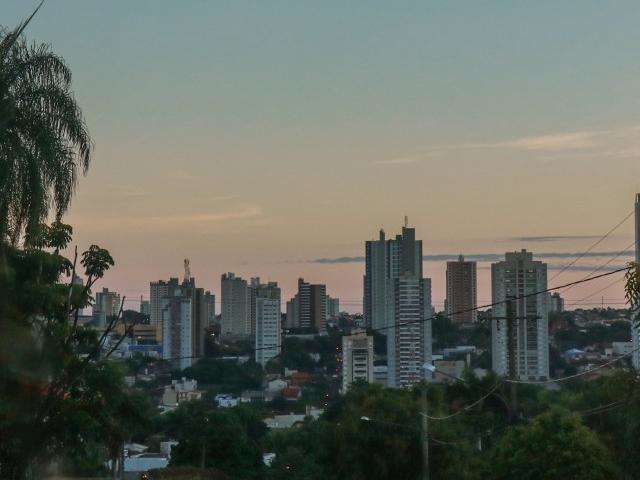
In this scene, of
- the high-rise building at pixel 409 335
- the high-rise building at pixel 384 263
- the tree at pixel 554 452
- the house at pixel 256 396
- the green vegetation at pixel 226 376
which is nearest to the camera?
the tree at pixel 554 452

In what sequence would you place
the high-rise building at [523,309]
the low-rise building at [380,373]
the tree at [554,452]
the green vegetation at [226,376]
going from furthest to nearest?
1. the green vegetation at [226,376]
2. the low-rise building at [380,373]
3. the high-rise building at [523,309]
4. the tree at [554,452]

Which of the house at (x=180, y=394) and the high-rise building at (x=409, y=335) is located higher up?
the high-rise building at (x=409, y=335)

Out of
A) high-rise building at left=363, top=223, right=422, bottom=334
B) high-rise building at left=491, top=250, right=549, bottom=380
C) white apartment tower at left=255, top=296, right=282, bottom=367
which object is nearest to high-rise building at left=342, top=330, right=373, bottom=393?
→ high-rise building at left=491, top=250, right=549, bottom=380

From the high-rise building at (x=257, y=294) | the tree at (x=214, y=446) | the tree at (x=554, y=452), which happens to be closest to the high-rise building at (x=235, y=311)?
the high-rise building at (x=257, y=294)

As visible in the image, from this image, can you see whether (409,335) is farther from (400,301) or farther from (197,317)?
(197,317)

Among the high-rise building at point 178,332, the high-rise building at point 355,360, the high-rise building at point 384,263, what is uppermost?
the high-rise building at point 384,263

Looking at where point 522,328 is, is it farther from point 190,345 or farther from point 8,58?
point 8,58

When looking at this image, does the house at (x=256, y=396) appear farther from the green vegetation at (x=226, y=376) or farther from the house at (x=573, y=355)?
the house at (x=573, y=355)

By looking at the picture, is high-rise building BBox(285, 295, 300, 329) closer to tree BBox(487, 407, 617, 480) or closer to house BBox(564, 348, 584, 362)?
house BBox(564, 348, 584, 362)
